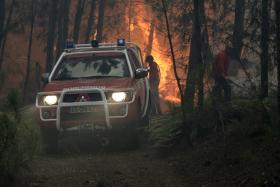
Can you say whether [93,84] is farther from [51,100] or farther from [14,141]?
[14,141]

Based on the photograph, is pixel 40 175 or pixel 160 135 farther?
pixel 160 135

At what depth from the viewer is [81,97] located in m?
10.9

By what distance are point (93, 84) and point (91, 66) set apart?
1.16 m

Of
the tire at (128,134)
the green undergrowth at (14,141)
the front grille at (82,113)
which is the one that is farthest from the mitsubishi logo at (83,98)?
the green undergrowth at (14,141)

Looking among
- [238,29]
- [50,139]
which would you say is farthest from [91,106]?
[238,29]

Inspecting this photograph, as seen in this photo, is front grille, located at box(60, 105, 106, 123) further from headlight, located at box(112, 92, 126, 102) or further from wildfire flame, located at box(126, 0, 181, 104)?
wildfire flame, located at box(126, 0, 181, 104)

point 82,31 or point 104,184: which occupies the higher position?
point 82,31

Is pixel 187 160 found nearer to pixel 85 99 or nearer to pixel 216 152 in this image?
pixel 216 152

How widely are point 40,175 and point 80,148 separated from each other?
340cm

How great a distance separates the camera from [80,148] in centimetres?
1194

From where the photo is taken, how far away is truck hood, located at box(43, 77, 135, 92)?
433 inches

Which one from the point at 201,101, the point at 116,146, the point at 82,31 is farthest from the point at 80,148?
the point at 82,31

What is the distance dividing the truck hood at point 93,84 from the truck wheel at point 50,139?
0.82 meters

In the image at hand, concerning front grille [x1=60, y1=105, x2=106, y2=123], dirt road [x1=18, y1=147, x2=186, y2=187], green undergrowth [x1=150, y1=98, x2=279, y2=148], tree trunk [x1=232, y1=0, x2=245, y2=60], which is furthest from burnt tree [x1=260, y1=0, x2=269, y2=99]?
tree trunk [x1=232, y1=0, x2=245, y2=60]
